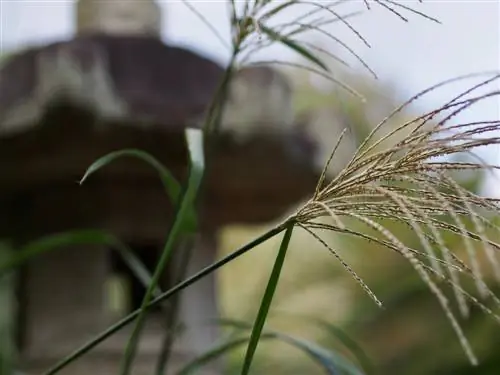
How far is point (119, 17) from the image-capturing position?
1.29m

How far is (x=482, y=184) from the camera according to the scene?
158cm

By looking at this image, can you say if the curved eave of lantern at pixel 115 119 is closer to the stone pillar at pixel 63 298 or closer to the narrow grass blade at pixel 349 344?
the stone pillar at pixel 63 298

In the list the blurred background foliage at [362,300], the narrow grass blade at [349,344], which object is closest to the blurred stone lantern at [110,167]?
the blurred background foliage at [362,300]

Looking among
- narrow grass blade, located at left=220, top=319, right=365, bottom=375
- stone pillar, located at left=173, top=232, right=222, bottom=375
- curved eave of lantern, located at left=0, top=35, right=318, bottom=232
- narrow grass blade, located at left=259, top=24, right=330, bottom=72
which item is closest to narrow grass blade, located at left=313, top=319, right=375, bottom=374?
narrow grass blade, located at left=220, top=319, right=365, bottom=375

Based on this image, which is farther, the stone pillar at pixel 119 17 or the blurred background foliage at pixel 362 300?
the blurred background foliage at pixel 362 300

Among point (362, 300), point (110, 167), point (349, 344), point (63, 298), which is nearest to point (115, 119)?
point (110, 167)

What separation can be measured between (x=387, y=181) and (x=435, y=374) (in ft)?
4.51

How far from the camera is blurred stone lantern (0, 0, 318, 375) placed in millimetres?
1091

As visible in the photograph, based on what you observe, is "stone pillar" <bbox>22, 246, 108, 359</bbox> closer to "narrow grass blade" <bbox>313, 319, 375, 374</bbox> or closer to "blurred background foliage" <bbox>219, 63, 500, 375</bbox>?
"blurred background foliage" <bbox>219, 63, 500, 375</bbox>

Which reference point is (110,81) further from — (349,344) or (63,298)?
(349,344)

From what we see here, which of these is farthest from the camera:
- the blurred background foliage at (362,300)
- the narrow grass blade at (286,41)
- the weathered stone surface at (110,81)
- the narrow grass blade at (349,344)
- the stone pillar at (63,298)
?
the blurred background foliage at (362,300)

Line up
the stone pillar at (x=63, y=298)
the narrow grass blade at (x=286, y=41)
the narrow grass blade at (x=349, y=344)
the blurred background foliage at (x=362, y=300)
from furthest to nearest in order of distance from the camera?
the blurred background foliage at (x=362, y=300) → the stone pillar at (x=63, y=298) → the narrow grass blade at (x=349, y=344) → the narrow grass blade at (x=286, y=41)

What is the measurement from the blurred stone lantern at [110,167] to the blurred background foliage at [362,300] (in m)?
0.14

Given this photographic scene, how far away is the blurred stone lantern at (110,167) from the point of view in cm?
109
